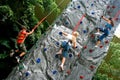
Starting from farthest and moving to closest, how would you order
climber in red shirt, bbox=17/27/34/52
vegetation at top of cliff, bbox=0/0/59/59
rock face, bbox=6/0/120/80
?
vegetation at top of cliff, bbox=0/0/59/59, rock face, bbox=6/0/120/80, climber in red shirt, bbox=17/27/34/52

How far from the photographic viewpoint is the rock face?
8148 mm

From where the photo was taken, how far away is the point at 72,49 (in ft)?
29.8

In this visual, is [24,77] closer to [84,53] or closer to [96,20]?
[84,53]

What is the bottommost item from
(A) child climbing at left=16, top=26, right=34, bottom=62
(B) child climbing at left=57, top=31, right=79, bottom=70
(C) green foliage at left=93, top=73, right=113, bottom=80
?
(C) green foliage at left=93, top=73, right=113, bottom=80

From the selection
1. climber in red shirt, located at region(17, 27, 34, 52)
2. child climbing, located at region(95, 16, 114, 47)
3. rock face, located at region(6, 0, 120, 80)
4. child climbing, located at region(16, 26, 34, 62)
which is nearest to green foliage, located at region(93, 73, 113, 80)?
rock face, located at region(6, 0, 120, 80)

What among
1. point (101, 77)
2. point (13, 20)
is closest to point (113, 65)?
point (101, 77)

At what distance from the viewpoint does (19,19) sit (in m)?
9.81

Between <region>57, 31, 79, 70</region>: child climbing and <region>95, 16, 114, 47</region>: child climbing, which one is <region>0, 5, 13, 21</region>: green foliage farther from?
<region>95, 16, 114, 47</region>: child climbing

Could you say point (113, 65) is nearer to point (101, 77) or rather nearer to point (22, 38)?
point (101, 77)

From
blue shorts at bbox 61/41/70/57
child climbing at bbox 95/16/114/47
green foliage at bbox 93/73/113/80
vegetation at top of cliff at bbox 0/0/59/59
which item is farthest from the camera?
green foliage at bbox 93/73/113/80

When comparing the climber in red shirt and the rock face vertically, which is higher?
the climber in red shirt

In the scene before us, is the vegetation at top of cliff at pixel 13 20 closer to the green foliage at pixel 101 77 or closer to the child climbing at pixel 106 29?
the child climbing at pixel 106 29

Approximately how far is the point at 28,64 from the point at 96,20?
3861 millimetres

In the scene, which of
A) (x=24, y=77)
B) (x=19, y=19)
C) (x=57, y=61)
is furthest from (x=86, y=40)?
(x=24, y=77)
